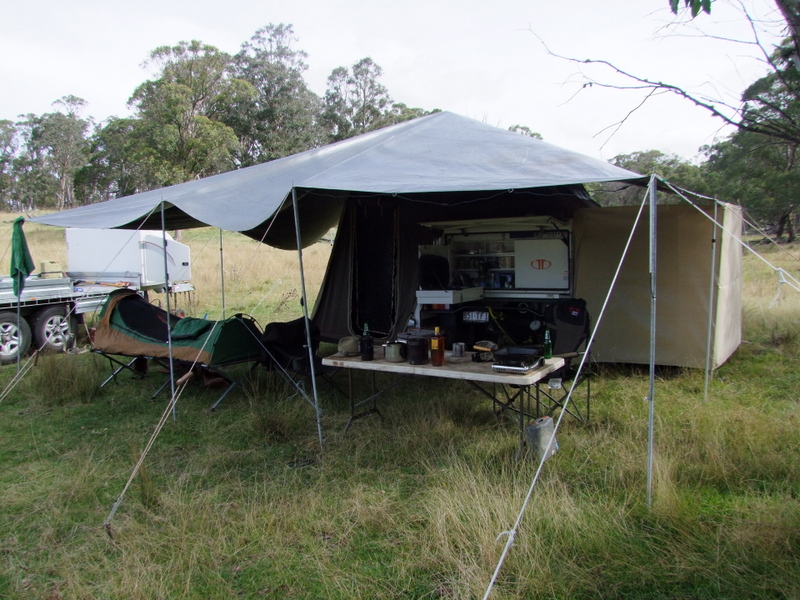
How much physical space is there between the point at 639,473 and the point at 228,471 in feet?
7.49

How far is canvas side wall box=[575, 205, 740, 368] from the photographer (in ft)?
16.5

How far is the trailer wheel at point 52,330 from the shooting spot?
6.55 meters

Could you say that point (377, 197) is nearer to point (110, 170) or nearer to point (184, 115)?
point (184, 115)

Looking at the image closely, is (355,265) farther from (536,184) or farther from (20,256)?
(536,184)

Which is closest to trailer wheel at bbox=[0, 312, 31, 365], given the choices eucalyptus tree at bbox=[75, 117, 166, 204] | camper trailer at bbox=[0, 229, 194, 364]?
camper trailer at bbox=[0, 229, 194, 364]

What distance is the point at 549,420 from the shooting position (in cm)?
331

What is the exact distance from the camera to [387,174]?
153 inches

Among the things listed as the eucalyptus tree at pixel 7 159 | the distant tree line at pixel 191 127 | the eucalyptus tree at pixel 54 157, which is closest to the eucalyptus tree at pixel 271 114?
the distant tree line at pixel 191 127

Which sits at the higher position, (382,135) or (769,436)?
(382,135)

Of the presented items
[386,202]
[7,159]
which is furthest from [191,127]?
[7,159]

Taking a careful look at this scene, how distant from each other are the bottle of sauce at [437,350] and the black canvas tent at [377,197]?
0.88 metres

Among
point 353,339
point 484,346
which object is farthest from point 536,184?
point 353,339

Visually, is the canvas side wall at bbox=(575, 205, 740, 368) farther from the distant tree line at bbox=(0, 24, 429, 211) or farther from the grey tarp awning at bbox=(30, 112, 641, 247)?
the distant tree line at bbox=(0, 24, 429, 211)

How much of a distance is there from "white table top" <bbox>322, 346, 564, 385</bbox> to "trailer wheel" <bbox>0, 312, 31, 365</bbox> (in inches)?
174
